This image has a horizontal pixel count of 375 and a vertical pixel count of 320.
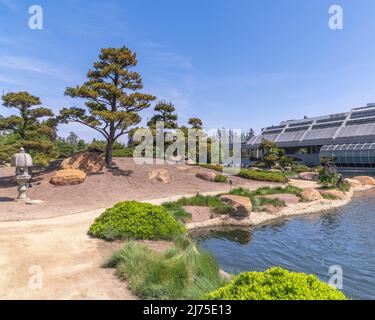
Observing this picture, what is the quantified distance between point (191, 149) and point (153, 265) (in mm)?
30265

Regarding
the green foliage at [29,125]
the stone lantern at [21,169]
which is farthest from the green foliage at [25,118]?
the stone lantern at [21,169]

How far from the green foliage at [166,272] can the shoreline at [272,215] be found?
8.02 m

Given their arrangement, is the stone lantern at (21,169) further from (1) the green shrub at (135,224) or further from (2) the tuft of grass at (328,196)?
(2) the tuft of grass at (328,196)

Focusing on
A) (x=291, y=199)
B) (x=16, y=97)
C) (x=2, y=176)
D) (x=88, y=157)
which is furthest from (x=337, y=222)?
(x=2, y=176)

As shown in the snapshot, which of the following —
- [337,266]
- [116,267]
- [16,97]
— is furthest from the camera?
[16,97]

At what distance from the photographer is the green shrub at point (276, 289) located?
4660 mm

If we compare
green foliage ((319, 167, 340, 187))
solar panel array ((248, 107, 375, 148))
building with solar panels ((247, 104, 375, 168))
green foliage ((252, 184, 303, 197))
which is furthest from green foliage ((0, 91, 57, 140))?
solar panel array ((248, 107, 375, 148))

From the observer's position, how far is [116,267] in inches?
312

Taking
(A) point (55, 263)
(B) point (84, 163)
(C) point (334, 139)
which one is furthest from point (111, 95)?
(C) point (334, 139)

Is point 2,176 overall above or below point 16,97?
below

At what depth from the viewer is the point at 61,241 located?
405 inches

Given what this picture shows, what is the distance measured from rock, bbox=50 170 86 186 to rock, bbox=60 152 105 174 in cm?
285

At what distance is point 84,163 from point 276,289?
23208mm
